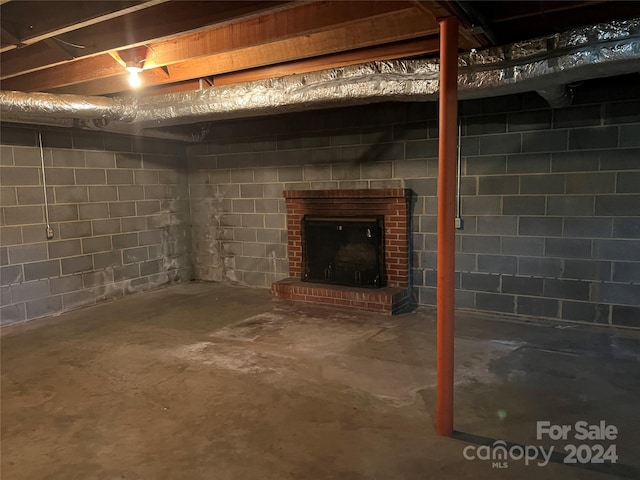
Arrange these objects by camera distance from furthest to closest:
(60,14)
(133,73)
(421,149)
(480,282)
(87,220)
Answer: (87,220)
(421,149)
(480,282)
(133,73)
(60,14)

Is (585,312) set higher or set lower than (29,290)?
lower

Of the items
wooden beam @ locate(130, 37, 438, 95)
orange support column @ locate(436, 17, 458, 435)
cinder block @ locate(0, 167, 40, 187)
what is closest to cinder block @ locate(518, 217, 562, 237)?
wooden beam @ locate(130, 37, 438, 95)

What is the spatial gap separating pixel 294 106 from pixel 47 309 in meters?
3.21

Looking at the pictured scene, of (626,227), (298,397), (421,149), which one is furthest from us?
(421,149)

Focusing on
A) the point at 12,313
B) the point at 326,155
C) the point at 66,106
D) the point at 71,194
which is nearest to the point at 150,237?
the point at 71,194

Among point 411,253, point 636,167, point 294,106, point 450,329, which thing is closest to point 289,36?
point 294,106

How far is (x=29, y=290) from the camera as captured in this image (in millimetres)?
4324

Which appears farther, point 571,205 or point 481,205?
point 481,205

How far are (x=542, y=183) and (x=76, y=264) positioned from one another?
4.61m

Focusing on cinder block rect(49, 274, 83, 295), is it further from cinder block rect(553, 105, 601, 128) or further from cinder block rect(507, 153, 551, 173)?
cinder block rect(553, 105, 601, 128)

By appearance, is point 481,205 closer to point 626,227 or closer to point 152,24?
point 626,227

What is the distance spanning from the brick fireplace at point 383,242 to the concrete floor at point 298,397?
0.29 meters

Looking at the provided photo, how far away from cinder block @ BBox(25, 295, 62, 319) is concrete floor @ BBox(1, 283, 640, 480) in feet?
0.93

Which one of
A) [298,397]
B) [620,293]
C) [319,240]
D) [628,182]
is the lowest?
[298,397]
